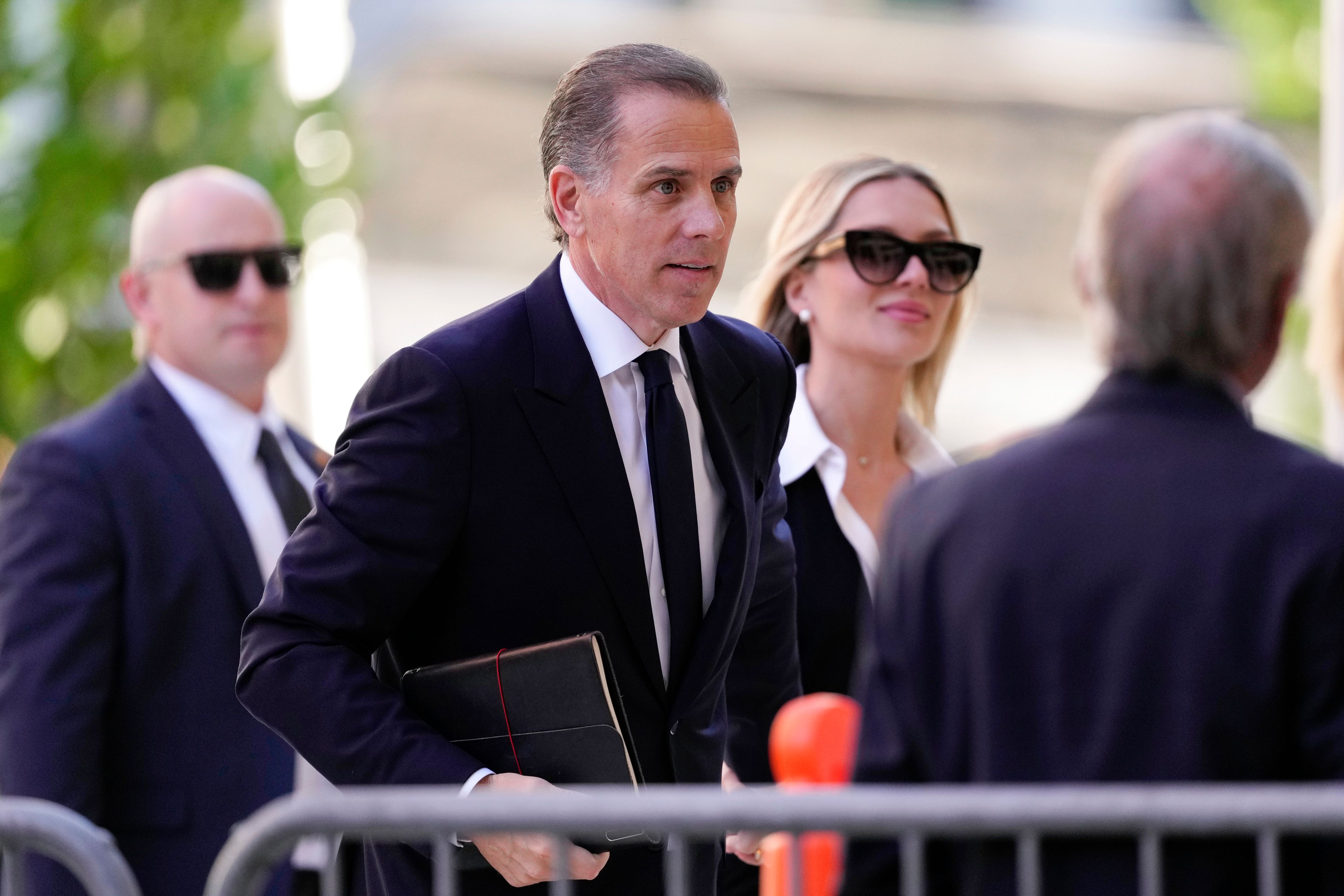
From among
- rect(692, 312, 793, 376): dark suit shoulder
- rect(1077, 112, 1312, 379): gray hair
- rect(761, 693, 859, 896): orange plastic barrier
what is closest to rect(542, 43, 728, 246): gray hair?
rect(692, 312, 793, 376): dark suit shoulder

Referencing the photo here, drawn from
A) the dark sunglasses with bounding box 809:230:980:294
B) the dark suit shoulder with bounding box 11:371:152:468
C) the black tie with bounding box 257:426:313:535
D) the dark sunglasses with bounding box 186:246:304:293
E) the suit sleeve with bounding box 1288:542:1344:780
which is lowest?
the suit sleeve with bounding box 1288:542:1344:780

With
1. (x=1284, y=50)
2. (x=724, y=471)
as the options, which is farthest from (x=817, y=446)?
(x=1284, y=50)

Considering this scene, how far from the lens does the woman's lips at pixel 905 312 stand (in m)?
4.19

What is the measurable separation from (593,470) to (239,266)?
93.2 inches

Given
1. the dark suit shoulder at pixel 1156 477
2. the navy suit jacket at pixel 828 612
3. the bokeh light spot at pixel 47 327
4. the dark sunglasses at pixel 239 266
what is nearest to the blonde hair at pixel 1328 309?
the dark suit shoulder at pixel 1156 477

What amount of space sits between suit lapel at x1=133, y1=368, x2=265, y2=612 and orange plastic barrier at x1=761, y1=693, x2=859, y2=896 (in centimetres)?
169

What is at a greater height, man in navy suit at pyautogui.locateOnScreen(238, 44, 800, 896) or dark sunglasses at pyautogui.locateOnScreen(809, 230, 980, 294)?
dark sunglasses at pyautogui.locateOnScreen(809, 230, 980, 294)

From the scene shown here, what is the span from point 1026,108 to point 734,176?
68.4 ft

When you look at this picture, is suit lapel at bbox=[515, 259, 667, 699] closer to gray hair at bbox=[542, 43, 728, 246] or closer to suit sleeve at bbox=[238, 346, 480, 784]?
suit sleeve at bbox=[238, 346, 480, 784]

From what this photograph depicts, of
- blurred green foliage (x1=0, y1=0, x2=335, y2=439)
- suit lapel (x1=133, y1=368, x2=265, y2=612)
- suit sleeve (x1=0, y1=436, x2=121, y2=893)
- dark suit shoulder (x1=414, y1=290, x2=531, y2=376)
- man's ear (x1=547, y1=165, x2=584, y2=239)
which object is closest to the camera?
dark suit shoulder (x1=414, y1=290, x2=531, y2=376)

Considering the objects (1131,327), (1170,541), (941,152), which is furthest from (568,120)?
(941,152)

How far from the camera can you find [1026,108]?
2288cm

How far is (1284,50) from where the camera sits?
9.73 meters

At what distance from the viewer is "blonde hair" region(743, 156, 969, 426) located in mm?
4281
